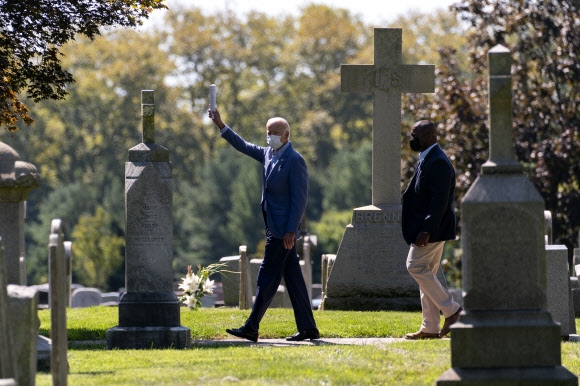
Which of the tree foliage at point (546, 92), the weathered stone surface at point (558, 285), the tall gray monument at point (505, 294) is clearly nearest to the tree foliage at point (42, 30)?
the weathered stone surface at point (558, 285)

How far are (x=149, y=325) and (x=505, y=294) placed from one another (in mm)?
4584

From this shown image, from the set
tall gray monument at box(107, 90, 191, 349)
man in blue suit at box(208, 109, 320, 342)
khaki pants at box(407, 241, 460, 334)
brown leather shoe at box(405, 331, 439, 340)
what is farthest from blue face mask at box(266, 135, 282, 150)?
brown leather shoe at box(405, 331, 439, 340)

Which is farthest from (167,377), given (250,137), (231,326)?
(250,137)

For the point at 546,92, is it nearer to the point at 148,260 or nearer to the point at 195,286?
the point at 195,286

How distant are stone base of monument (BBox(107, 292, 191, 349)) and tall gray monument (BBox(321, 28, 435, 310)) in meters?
4.73

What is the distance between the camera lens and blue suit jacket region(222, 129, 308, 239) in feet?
40.3

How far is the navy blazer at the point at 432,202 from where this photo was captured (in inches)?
465

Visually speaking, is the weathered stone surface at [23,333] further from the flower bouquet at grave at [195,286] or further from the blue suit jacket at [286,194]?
the flower bouquet at grave at [195,286]

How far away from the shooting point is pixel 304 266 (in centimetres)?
2319

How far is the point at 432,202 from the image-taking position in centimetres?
1182

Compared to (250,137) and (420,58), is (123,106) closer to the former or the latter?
(250,137)

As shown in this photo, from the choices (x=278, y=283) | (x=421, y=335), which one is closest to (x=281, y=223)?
(x=278, y=283)

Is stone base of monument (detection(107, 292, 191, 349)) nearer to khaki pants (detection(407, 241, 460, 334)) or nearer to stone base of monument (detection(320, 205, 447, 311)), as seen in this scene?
khaki pants (detection(407, 241, 460, 334))

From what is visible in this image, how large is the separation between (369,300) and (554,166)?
13305 millimetres
